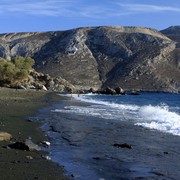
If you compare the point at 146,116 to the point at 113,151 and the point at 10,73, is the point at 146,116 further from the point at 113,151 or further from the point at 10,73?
the point at 10,73

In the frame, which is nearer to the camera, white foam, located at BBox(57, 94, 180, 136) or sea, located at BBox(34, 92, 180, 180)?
sea, located at BBox(34, 92, 180, 180)

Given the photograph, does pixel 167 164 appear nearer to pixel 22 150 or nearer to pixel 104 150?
pixel 104 150

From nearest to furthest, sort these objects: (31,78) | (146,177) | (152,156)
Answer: (146,177) < (152,156) < (31,78)

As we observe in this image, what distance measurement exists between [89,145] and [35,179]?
754 centimetres

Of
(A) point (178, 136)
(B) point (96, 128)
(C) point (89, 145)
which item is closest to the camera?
(C) point (89, 145)

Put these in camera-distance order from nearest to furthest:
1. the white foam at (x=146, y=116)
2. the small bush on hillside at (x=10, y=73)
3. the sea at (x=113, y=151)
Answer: the sea at (x=113, y=151) → the white foam at (x=146, y=116) → the small bush on hillside at (x=10, y=73)

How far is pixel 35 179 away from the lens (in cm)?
1227

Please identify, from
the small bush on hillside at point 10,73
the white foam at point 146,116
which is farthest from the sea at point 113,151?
the small bush on hillside at point 10,73

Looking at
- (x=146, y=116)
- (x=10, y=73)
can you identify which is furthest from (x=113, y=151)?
(x=10, y=73)

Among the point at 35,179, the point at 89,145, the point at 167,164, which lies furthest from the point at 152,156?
the point at 35,179

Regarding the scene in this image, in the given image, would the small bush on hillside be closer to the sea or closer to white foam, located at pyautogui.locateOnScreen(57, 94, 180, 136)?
white foam, located at pyautogui.locateOnScreen(57, 94, 180, 136)

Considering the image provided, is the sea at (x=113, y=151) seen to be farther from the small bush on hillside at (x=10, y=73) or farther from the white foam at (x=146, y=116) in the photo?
the small bush on hillside at (x=10, y=73)

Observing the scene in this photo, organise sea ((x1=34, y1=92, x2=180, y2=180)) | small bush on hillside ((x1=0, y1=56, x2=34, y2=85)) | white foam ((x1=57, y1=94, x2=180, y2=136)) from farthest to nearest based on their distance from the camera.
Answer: small bush on hillside ((x1=0, y1=56, x2=34, y2=85)), white foam ((x1=57, y1=94, x2=180, y2=136)), sea ((x1=34, y1=92, x2=180, y2=180))

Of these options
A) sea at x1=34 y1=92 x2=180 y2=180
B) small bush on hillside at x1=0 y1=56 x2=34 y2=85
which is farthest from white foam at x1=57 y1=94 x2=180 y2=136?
small bush on hillside at x1=0 y1=56 x2=34 y2=85
